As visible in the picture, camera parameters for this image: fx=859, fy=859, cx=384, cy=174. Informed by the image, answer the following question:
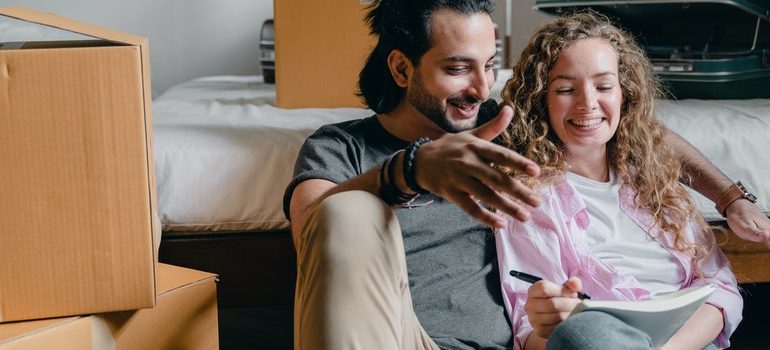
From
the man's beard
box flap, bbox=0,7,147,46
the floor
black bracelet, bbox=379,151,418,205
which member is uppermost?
box flap, bbox=0,7,147,46

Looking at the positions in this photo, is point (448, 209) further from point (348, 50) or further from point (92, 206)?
point (348, 50)

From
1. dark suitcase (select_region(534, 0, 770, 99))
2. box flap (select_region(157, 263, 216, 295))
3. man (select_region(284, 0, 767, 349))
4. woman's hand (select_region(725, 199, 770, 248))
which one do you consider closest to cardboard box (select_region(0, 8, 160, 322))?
box flap (select_region(157, 263, 216, 295))

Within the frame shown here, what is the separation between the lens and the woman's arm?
3.92 feet

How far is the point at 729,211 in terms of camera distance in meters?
1.34

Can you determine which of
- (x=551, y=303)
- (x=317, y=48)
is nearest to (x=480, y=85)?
(x=551, y=303)

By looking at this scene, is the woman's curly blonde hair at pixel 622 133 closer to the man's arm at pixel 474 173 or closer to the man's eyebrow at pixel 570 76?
the man's eyebrow at pixel 570 76

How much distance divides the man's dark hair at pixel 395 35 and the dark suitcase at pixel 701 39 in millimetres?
614

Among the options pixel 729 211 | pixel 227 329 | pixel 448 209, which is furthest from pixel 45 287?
pixel 729 211

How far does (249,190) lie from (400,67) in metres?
0.33

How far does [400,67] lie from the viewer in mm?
1376

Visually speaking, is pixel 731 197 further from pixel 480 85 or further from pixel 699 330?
pixel 480 85

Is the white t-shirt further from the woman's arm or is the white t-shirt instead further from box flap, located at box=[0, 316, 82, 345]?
box flap, located at box=[0, 316, 82, 345]

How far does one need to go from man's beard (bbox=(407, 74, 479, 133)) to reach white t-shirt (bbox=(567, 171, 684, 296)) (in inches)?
7.4

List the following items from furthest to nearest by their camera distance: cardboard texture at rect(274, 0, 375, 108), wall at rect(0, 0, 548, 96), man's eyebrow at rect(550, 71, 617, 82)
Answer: wall at rect(0, 0, 548, 96)
cardboard texture at rect(274, 0, 375, 108)
man's eyebrow at rect(550, 71, 617, 82)
